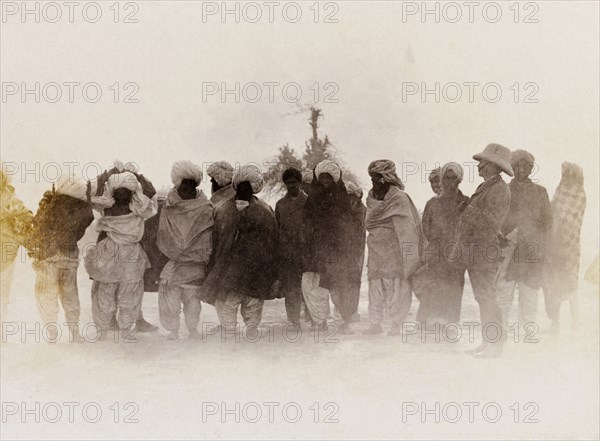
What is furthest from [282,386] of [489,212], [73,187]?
[73,187]

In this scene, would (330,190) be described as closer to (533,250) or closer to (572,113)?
Answer: (533,250)

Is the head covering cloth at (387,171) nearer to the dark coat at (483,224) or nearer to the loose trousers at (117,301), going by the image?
the dark coat at (483,224)

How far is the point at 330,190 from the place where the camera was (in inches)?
216

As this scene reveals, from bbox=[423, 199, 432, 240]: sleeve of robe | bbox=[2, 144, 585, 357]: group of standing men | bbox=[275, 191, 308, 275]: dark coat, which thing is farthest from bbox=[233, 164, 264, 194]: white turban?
bbox=[423, 199, 432, 240]: sleeve of robe

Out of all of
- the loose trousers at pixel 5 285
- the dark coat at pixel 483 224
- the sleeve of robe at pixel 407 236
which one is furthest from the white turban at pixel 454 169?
the loose trousers at pixel 5 285

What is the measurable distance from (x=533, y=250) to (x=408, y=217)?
1.17 meters

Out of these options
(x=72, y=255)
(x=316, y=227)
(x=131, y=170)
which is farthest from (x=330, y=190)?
(x=72, y=255)

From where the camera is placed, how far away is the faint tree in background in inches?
219

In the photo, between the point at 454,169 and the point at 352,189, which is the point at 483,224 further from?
the point at 352,189

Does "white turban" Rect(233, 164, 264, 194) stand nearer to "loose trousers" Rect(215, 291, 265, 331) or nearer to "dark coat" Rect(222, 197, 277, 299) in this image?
"dark coat" Rect(222, 197, 277, 299)

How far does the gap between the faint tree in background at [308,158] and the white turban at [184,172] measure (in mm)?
583

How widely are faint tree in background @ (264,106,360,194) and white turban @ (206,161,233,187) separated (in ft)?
1.04

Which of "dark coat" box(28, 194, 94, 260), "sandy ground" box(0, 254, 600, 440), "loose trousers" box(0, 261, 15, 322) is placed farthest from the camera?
"loose trousers" box(0, 261, 15, 322)

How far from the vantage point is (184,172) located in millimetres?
5391
